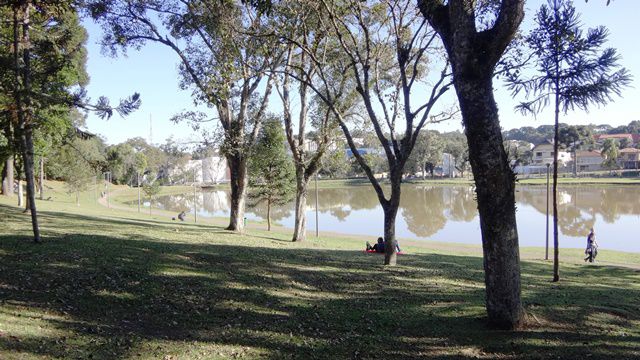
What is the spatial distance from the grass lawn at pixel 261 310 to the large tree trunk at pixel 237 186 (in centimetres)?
780

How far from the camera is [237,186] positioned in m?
19.1

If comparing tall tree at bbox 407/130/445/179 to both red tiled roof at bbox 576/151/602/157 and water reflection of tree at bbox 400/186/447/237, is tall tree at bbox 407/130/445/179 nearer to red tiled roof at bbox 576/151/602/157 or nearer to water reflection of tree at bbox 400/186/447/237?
water reflection of tree at bbox 400/186/447/237

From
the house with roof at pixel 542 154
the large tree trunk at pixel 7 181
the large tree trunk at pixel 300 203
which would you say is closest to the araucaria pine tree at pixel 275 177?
the large tree trunk at pixel 300 203

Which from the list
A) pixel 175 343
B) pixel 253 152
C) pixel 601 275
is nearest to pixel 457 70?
pixel 175 343

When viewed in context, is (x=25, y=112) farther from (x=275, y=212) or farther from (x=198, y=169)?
(x=275, y=212)

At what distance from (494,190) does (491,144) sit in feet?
1.93

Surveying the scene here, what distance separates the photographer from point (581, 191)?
58.3m

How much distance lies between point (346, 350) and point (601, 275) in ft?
39.4

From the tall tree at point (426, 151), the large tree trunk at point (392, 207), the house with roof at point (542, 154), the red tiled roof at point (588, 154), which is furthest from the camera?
the house with roof at point (542, 154)

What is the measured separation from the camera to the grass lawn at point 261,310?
211 inches

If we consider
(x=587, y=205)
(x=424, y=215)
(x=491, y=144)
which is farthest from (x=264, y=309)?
(x=587, y=205)

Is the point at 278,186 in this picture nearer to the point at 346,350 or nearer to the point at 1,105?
the point at 1,105

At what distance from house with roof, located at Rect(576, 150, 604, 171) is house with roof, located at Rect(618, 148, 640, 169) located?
17.9ft

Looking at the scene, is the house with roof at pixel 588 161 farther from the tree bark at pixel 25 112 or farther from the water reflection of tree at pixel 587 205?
the tree bark at pixel 25 112
